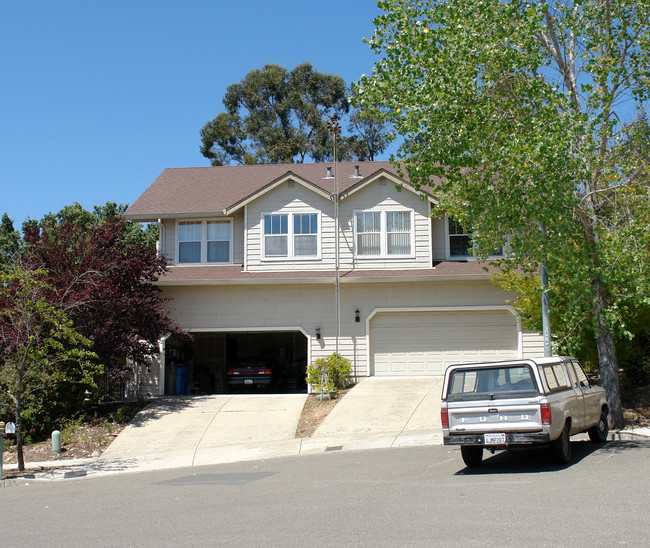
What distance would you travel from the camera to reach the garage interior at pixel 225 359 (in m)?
22.4

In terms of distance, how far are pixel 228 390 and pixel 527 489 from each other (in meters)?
16.8

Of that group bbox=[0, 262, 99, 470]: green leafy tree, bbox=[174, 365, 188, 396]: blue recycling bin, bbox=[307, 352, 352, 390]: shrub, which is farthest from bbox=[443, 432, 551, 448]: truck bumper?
bbox=[174, 365, 188, 396]: blue recycling bin

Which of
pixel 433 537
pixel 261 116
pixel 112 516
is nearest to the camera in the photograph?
pixel 433 537

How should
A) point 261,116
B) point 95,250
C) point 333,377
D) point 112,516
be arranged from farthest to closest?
point 261,116 < point 333,377 < point 95,250 < point 112,516

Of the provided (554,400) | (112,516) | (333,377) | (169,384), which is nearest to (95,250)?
(169,384)

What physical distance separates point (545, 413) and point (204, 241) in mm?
15281

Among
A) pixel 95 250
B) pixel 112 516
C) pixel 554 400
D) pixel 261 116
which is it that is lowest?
pixel 112 516

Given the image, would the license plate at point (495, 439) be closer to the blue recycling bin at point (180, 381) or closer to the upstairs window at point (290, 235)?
the upstairs window at point (290, 235)

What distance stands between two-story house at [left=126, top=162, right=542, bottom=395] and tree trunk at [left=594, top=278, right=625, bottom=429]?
19.8 ft

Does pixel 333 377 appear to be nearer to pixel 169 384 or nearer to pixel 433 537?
pixel 169 384

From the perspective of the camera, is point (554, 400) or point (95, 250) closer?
point (554, 400)

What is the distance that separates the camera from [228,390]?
24.7 metres

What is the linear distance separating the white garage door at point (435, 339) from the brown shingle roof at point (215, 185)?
4.47m

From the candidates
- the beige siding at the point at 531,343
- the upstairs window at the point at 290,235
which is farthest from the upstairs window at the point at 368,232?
the beige siding at the point at 531,343
